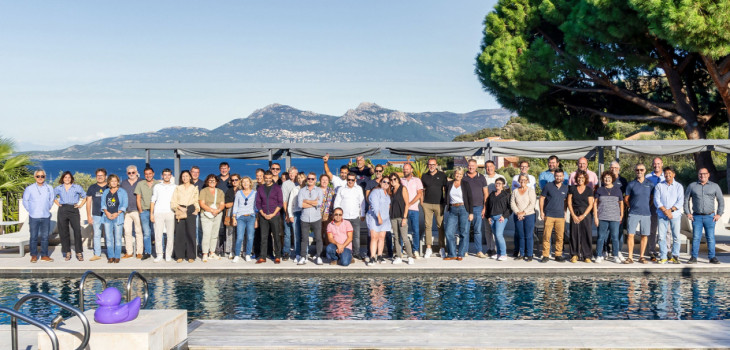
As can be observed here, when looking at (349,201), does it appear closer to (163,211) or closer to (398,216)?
(398,216)

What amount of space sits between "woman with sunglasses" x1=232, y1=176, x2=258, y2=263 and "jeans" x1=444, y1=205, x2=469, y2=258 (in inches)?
139

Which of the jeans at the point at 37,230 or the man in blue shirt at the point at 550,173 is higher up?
the man in blue shirt at the point at 550,173

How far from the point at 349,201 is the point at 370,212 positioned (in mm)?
427

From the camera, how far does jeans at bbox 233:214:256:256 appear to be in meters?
10.9

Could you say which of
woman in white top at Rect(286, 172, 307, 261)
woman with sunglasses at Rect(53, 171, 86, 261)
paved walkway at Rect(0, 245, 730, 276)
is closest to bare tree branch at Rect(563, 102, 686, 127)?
paved walkway at Rect(0, 245, 730, 276)

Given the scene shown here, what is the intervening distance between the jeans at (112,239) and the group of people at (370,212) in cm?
2

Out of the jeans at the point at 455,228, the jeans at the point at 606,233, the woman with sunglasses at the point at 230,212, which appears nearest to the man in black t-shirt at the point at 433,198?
the jeans at the point at 455,228

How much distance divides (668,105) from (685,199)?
11504mm

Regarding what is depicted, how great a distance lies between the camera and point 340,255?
10.6 meters

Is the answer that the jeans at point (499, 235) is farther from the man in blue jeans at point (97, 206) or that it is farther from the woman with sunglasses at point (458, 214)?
the man in blue jeans at point (97, 206)

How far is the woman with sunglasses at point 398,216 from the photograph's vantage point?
10648 millimetres

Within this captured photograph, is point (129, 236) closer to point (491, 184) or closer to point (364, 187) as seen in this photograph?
point (364, 187)

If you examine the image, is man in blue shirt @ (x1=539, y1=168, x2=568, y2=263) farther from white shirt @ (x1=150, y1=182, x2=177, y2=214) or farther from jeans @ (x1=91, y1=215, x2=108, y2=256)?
jeans @ (x1=91, y1=215, x2=108, y2=256)

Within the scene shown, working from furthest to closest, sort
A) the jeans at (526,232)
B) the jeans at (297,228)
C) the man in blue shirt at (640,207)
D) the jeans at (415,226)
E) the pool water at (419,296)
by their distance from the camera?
the jeans at (415,226) → the jeans at (297,228) → the jeans at (526,232) → the man in blue shirt at (640,207) → the pool water at (419,296)
